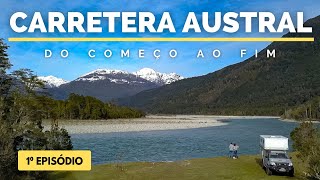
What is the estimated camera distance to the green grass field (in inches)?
1276

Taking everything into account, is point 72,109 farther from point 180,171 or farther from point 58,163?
point 58,163

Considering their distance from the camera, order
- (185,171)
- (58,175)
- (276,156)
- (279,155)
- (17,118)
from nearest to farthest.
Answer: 1. (17,118)
2. (276,156)
3. (279,155)
4. (185,171)
5. (58,175)

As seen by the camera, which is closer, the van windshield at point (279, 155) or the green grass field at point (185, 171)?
the green grass field at point (185, 171)

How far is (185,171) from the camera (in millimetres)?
34562

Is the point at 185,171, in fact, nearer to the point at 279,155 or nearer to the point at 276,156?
the point at 276,156

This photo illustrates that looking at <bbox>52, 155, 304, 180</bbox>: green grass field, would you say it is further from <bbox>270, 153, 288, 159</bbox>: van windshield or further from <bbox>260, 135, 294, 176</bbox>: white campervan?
<bbox>270, 153, 288, 159</bbox>: van windshield

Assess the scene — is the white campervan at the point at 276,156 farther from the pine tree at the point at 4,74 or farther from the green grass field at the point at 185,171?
the pine tree at the point at 4,74

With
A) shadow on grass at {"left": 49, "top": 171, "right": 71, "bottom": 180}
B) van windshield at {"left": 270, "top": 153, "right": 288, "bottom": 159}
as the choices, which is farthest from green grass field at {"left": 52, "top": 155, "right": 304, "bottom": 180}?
van windshield at {"left": 270, "top": 153, "right": 288, "bottom": 159}

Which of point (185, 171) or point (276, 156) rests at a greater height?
point (276, 156)

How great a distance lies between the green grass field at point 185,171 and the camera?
32.4 metres

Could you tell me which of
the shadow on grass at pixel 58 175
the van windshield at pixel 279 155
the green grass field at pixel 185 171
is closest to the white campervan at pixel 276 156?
the van windshield at pixel 279 155

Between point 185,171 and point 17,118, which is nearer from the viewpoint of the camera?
point 17,118

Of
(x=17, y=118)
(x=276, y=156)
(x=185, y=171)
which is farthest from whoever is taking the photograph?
(x=185, y=171)

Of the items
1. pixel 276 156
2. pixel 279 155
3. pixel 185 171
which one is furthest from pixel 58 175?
pixel 279 155
